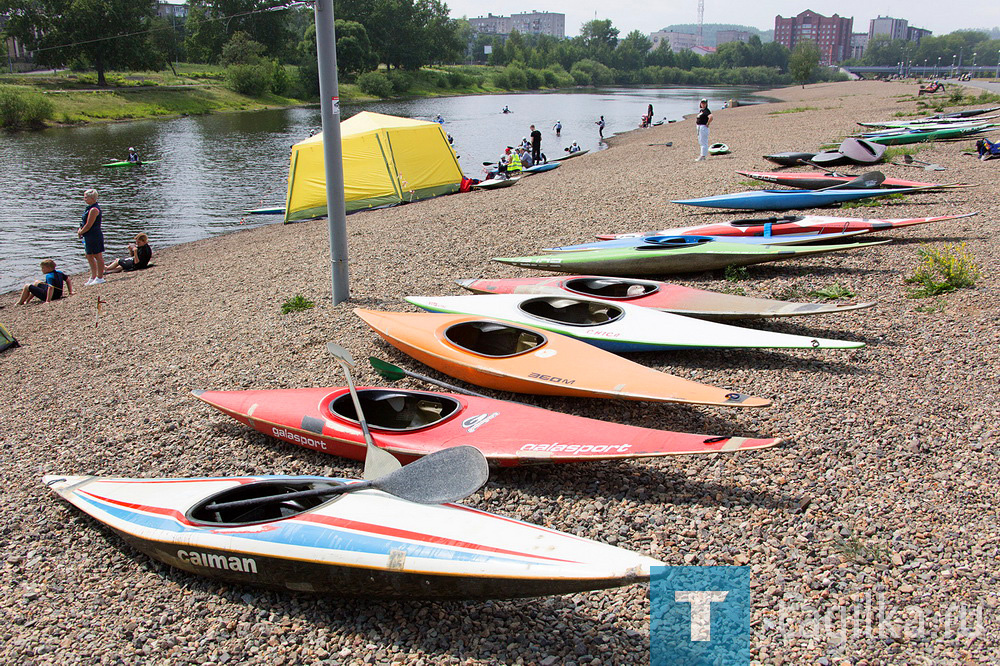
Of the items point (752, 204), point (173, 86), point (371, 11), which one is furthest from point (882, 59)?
point (752, 204)

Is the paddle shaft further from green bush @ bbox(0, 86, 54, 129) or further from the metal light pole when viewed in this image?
green bush @ bbox(0, 86, 54, 129)

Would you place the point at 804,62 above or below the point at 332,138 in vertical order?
above

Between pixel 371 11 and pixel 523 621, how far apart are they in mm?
87536

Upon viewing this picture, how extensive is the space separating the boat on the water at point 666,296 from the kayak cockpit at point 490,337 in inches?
34.1

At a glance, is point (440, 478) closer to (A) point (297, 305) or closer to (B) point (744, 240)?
(A) point (297, 305)

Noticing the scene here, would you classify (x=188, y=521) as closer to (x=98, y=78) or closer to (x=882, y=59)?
(x=98, y=78)

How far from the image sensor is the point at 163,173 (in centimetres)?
2512

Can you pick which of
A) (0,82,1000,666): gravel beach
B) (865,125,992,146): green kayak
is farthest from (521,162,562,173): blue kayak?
(0,82,1000,666): gravel beach

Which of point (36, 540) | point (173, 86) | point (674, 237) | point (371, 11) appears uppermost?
point (371, 11)

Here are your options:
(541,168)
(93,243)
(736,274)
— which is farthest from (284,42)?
(736,274)

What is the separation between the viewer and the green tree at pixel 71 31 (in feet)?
171

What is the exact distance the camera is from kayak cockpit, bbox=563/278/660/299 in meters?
6.70

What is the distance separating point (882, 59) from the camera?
157875 mm

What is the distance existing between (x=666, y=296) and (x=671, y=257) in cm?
143
